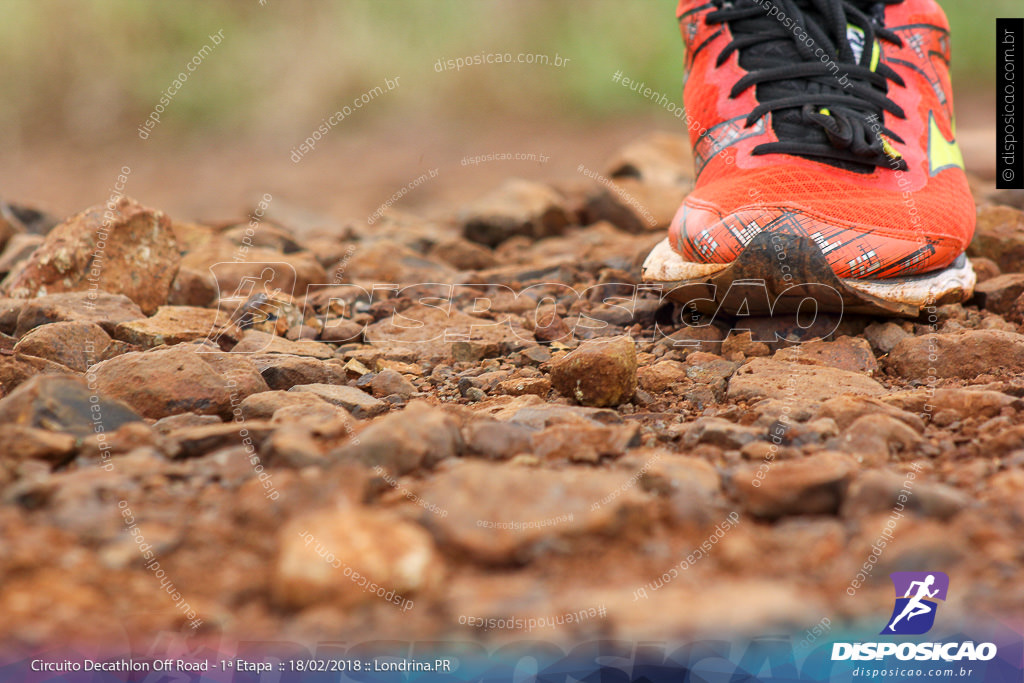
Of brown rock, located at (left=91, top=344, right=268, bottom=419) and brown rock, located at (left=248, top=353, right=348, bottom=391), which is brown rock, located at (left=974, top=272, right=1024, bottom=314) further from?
brown rock, located at (left=91, top=344, right=268, bottom=419)

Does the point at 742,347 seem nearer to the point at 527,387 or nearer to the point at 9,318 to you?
the point at 527,387

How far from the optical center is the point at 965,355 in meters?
1.35

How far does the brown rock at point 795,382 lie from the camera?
4.06 ft

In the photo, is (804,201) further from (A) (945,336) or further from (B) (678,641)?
(B) (678,641)

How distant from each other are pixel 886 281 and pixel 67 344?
140cm

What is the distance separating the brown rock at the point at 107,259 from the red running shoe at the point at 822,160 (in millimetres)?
1114

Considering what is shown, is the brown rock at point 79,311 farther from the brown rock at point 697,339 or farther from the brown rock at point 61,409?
the brown rock at point 697,339

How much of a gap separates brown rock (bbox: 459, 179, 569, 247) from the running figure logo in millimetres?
1908

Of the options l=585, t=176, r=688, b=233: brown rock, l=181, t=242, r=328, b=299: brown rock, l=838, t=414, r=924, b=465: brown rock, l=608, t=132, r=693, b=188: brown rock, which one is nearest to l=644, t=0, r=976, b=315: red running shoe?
l=838, t=414, r=924, b=465: brown rock

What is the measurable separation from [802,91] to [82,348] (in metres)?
1.43

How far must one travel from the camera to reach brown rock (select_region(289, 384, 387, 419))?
123cm

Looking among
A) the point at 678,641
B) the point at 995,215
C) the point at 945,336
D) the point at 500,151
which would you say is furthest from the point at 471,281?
the point at 500,151

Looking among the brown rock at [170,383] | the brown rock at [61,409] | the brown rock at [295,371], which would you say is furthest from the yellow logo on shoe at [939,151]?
the brown rock at [61,409]
